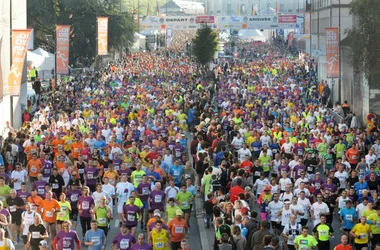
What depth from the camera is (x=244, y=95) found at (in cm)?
4184

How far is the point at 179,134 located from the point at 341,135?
4.23 m

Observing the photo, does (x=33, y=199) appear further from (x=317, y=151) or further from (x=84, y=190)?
(x=317, y=151)

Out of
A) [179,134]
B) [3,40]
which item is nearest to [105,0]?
[3,40]

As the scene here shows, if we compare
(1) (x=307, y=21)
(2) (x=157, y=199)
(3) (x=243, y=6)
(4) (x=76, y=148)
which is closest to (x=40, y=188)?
(2) (x=157, y=199)

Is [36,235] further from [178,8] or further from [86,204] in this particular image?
[178,8]

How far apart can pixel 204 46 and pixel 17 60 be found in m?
34.9

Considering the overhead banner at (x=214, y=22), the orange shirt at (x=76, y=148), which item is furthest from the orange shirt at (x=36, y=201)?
the overhead banner at (x=214, y=22)

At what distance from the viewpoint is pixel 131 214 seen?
17016 mm

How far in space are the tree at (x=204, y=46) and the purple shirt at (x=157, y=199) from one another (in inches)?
1856

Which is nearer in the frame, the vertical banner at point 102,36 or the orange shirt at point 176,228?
the orange shirt at point 176,228

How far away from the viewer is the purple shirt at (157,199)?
59.6ft

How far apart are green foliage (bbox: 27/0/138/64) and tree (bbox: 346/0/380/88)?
138 ft

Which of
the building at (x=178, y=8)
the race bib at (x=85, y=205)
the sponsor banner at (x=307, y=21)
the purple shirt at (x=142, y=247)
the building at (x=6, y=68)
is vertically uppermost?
the building at (x=178, y=8)

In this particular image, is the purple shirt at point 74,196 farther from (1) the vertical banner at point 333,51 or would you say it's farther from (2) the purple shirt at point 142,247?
(1) the vertical banner at point 333,51
